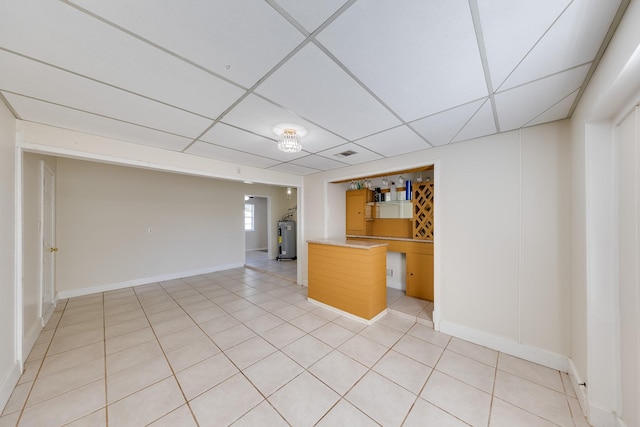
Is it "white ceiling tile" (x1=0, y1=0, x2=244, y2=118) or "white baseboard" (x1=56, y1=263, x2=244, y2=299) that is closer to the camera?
"white ceiling tile" (x1=0, y1=0, x2=244, y2=118)

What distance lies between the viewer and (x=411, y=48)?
1175 millimetres

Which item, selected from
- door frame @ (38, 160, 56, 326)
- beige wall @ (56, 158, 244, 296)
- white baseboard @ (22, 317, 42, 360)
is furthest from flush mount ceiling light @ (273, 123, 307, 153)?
beige wall @ (56, 158, 244, 296)

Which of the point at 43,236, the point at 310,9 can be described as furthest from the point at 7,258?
the point at 310,9

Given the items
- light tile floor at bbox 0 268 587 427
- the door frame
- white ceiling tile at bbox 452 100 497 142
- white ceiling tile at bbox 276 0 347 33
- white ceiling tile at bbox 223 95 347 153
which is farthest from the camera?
the door frame

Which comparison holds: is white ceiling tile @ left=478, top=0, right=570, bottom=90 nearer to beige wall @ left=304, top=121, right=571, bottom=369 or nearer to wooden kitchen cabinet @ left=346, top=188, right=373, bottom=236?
beige wall @ left=304, top=121, right=571, bottom=369

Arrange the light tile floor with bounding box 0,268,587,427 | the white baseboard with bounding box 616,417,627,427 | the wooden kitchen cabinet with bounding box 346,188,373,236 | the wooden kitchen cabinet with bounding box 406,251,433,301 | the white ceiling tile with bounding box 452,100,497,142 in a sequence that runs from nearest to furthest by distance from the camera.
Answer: the white baseboard with bounding box 616,417,627,427
the light tile floor with bounding box 0,268,587,427
the white ceiling tile with bounding box 452,100,497,142
the wooden kitchen cabinet with bounding box 406,251,433,301
the wooden kitchen cabinet with bounding box 346,188,373,236

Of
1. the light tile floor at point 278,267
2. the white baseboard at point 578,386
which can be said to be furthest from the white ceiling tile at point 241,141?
the white baseboard at point 578,386

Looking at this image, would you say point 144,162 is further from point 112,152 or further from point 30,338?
point 30,338

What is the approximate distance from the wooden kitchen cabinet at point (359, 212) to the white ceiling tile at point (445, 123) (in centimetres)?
206

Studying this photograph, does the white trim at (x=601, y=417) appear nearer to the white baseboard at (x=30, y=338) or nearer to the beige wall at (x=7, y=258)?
the beige wall at (x=7, y=258)

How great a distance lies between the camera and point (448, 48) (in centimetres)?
117

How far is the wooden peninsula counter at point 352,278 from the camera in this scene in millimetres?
3031

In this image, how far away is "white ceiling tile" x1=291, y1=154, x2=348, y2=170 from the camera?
3.36 metres

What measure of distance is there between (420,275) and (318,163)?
2.59 m
